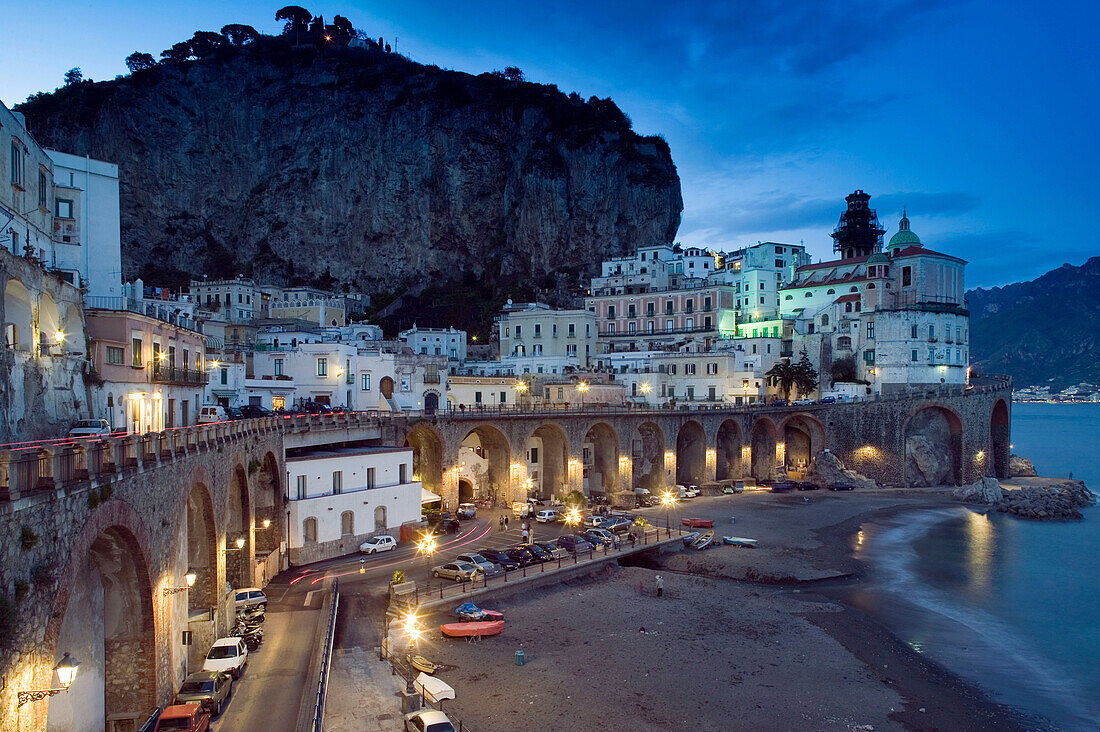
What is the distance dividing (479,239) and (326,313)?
4066 cm

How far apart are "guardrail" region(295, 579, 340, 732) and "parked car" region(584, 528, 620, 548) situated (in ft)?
56.8

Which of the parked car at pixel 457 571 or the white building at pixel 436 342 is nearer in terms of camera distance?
the parked car at pixel 457 571

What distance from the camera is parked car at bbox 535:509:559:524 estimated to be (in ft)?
155

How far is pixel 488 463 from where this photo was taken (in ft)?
176

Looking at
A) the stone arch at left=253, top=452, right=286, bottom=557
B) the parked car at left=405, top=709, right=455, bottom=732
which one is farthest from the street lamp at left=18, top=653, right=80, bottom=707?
the stone arch at left=253, top=452, right=286, bottom=557

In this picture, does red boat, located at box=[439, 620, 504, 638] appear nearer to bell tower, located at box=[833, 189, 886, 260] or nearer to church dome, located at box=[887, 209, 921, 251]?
church dome, located at box=[887, 209, 921, 251]

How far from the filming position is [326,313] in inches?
3519

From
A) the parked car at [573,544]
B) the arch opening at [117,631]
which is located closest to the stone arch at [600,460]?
the parked car at [573,544]

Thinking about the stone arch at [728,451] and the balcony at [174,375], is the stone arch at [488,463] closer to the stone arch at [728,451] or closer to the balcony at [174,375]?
the balcony at [174,375]

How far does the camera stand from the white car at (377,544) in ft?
122

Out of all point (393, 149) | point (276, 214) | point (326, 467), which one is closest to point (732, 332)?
point (326, 467)

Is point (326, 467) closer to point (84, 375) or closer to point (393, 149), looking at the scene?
point (84, 375)

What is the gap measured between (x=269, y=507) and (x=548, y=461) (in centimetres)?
2776

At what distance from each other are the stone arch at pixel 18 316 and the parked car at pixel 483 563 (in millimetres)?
20676
